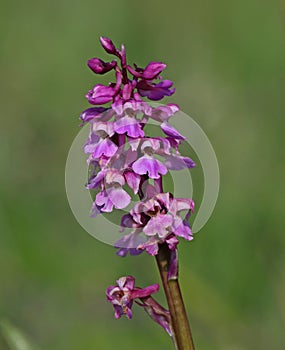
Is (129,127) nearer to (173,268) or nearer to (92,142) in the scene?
(92,142)

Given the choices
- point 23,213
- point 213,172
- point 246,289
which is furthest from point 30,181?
point 213,172

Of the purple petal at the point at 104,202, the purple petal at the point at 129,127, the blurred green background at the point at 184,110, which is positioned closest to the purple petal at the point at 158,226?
the purple petal at the point at 104,202

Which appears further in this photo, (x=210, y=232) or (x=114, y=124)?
(x=210, y=232)

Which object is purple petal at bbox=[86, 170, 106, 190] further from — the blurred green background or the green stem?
the blurred green background

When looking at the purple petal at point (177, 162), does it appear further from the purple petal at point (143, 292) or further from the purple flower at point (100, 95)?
the purple petal at point (143, 292)

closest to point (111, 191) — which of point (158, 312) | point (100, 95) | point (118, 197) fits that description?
point (118, 197)

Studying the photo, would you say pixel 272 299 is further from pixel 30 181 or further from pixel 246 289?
pixel 30 181
